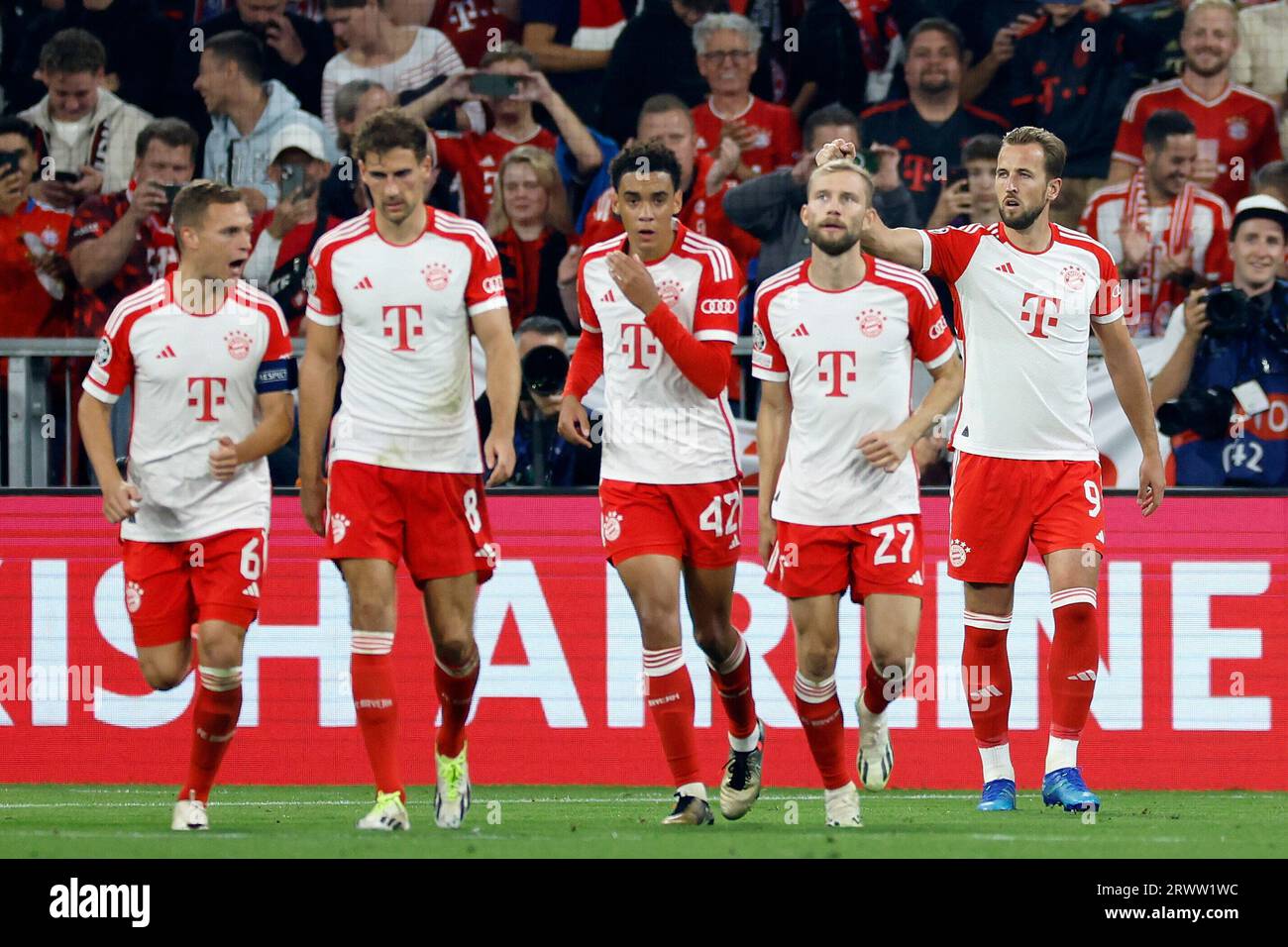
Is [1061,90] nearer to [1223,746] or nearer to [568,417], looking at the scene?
[1223,746]

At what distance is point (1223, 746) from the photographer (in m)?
9.45

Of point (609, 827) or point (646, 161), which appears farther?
point (646, 161)

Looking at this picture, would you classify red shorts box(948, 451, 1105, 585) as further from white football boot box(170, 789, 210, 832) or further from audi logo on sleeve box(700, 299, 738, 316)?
white football boot box(170, 789, 210, 832)

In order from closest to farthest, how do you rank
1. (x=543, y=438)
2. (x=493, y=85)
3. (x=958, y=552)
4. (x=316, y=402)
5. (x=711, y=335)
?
(x=316, y=402) → (x=711, y=335) → (x=958, y=552) → (x=543, y=438) → (x=493, y=85)

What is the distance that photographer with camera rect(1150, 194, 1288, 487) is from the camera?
9727 millimetres

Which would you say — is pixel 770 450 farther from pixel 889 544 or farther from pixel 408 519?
pixel 408 519

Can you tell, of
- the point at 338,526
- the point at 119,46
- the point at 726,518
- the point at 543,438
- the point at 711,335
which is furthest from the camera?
the point at 119,46

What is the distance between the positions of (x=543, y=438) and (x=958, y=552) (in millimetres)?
2953

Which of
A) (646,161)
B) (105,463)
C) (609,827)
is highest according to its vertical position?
(646,161)

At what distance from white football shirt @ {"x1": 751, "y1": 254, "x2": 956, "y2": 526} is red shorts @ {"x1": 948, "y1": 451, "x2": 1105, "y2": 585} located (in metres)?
0.49

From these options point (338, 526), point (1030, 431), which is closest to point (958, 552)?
point (1030, 431)

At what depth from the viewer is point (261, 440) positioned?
277 inches

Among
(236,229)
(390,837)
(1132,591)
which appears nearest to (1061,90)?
(1132,591)

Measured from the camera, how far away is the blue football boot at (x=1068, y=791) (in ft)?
23.7
